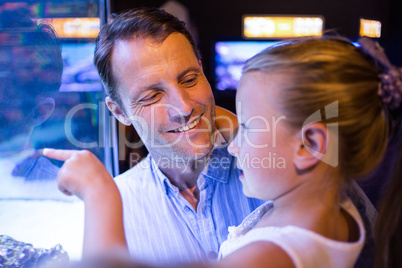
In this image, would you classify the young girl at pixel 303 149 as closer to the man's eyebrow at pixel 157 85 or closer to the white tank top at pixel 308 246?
the white tank top at pixel 308 246

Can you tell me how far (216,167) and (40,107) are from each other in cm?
56

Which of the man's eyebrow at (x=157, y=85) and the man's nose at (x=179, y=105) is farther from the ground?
the man's eyebrow at (x=157, y=85)

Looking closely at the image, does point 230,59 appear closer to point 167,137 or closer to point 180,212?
point 167,137

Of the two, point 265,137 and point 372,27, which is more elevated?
point 372,27

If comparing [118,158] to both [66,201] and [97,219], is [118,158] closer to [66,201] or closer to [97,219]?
[66,201]

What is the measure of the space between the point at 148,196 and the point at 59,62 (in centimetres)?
49

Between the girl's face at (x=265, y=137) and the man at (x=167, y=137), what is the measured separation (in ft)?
0.94

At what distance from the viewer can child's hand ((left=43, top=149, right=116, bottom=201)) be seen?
0.72 meters

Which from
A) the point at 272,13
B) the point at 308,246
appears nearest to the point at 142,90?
the point at 308,246

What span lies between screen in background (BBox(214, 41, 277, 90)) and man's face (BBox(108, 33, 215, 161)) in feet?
0.61

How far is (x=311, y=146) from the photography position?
0.72 meters

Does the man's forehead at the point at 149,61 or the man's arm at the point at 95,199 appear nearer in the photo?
the man's arm at the point at 95,199

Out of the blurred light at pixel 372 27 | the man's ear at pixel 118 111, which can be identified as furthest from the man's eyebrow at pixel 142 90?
the blurred light at pixel 372 27

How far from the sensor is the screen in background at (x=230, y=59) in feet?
4.73
